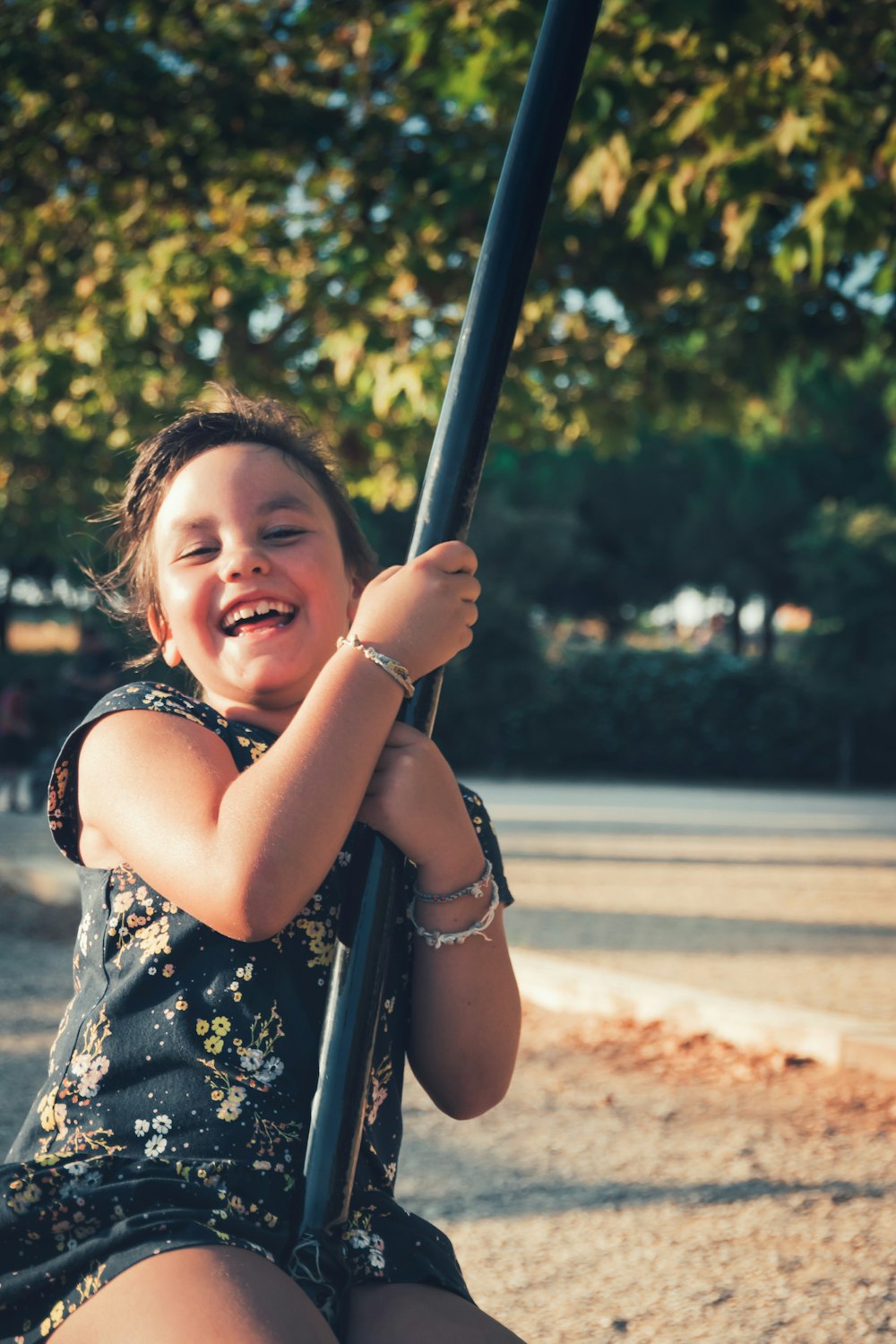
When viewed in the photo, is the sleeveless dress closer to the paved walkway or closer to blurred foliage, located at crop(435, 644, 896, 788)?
the paved walkway

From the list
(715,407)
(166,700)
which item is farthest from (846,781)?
(166,700)

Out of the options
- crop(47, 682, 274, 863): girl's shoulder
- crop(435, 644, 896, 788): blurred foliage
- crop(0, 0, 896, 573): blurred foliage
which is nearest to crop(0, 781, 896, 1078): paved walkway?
crop(0, 0, 896, 573): blurred foliage

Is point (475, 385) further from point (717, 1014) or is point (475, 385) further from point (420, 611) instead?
point (717, 1014)

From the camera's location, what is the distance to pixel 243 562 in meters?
1.60

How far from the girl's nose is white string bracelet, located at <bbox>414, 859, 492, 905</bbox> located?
417 millimetres

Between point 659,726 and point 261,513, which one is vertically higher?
point 261,513

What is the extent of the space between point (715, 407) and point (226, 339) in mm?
2742

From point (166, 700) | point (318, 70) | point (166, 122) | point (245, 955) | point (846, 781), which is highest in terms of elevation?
point (318, 70)

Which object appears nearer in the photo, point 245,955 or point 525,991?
point 245,955

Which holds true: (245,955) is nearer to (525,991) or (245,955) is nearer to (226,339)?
(525,991)

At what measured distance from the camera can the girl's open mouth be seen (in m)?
1.63

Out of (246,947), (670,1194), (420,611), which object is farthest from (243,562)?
(670,1194)

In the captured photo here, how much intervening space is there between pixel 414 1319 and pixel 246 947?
41 centimetres

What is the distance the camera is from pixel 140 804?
1.48 metres
